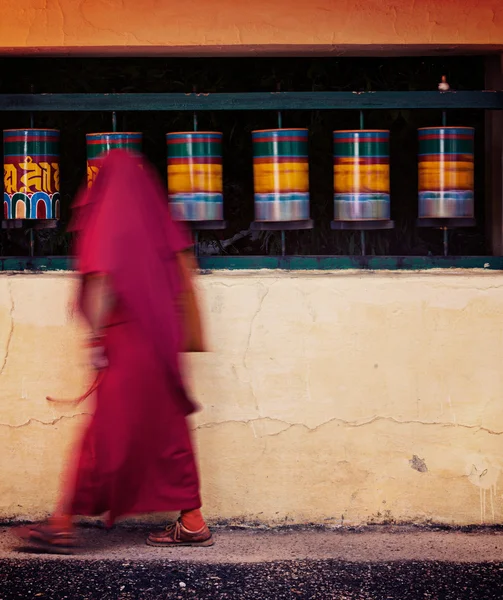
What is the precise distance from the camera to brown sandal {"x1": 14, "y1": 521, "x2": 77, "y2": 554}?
3.74m

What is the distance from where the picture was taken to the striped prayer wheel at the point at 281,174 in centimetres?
411

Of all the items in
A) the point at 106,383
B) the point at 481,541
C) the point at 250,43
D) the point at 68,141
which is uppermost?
the point at 250,43

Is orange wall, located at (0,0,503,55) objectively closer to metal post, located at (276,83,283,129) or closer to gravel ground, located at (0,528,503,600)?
metal post, located at (276,83,283,129)

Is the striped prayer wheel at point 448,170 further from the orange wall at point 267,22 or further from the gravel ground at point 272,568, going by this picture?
the gravel ground at point 272,568

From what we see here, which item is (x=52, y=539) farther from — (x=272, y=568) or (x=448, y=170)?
(x=448, y=170)

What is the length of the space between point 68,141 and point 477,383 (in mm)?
1924

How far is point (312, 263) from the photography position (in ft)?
13.8

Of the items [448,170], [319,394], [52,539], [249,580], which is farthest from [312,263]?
[52,539]

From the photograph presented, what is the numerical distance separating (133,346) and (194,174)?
34.0 inches

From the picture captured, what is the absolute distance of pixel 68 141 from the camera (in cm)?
439

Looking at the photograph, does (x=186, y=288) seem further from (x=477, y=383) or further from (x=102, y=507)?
(x=477, y=383)

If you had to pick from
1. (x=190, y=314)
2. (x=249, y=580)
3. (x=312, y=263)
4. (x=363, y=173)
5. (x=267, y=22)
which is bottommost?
(x=249, y=580)

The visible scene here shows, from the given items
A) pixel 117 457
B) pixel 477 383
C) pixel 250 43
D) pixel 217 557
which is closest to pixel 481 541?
pixel 477 383

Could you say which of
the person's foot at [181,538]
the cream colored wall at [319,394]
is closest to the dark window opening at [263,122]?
the cream colored wall at [319,394]
